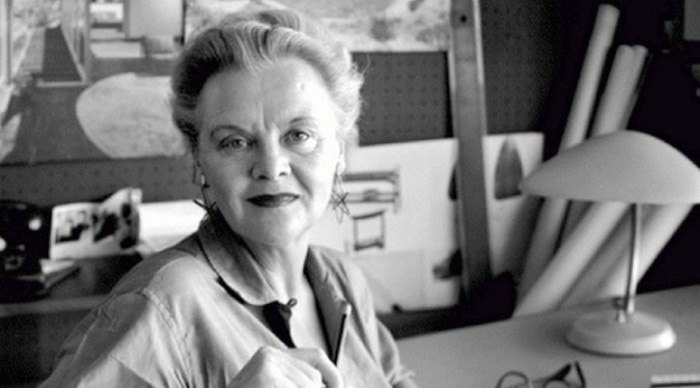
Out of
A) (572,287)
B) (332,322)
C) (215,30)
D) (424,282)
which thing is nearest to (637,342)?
(572,287)

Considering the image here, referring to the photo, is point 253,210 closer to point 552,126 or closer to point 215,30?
point 215,30

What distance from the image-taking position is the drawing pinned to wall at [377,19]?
1.91m

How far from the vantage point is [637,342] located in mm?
1763

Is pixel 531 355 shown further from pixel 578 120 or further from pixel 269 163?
pixel 269 163

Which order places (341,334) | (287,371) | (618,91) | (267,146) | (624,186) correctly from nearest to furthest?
(287,371) < (267,146) < (341,334) < (624,186) < (618,91)

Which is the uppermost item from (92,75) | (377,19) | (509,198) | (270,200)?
(377,19)

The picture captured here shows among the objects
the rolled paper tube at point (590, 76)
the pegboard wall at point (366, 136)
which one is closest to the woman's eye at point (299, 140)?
the pegboard wall at point (366, 136)

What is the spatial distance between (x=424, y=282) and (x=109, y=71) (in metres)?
0.92

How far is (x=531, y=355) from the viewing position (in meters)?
1.77

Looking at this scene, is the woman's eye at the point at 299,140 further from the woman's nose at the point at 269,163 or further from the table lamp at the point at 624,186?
the table lamp at the point at 624,186

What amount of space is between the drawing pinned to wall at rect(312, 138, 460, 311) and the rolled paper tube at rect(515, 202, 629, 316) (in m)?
0.21

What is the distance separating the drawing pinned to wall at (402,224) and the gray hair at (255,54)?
0.76m

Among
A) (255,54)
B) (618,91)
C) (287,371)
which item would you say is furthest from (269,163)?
(618,91)

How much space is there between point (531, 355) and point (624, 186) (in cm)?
40
